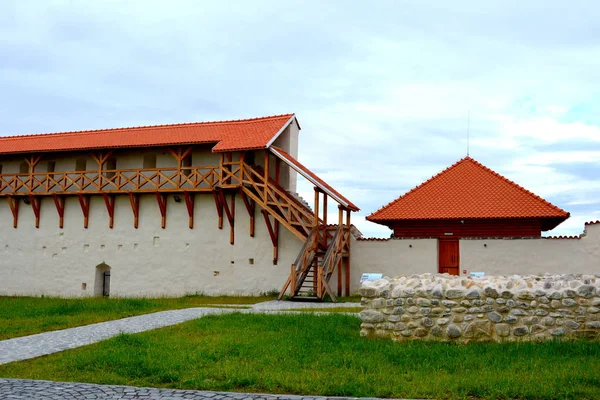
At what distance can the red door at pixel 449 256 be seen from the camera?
71.1 ft

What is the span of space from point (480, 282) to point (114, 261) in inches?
726

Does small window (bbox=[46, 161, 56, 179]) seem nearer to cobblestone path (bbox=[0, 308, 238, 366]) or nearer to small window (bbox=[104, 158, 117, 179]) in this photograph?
small window (bbox=[104, 158, 117, 179])

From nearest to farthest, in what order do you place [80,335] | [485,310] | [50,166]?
[485,310]
[80,335]
[50,166]

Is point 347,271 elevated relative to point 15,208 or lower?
lower

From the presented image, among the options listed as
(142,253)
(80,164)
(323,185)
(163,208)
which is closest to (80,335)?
(323,185)

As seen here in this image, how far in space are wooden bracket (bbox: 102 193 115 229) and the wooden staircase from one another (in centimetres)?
648

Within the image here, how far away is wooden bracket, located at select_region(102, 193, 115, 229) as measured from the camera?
25219mm

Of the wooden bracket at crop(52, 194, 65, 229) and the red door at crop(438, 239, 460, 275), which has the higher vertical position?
the wooden bracket at crop(52, 194, 65, 229)

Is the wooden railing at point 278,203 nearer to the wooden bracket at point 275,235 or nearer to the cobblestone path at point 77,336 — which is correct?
the wooden bracket at point 275,235

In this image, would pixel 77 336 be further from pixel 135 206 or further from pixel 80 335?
pixel 135 206

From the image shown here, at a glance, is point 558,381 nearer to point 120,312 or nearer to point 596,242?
point 120,312

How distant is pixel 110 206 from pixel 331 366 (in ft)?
62.2

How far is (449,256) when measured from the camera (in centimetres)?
2177

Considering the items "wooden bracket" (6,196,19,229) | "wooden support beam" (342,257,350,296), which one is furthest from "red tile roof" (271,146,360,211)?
"wooden bracket" (6,196,19,229)
